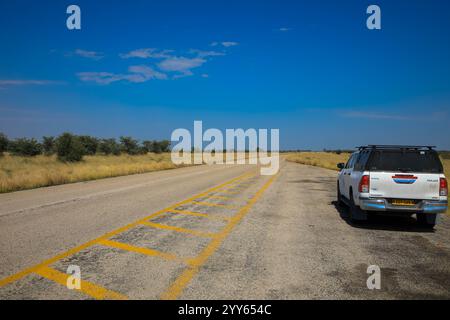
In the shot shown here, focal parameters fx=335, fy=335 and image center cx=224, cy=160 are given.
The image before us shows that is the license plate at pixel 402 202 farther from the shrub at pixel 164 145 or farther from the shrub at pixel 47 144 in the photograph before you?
the shrub at pixel 164 145

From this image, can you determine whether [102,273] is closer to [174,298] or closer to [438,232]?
[174,298]

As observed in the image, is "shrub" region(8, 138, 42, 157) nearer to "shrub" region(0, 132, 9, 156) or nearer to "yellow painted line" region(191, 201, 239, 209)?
"shrub" region(0, 132, 9, 156)

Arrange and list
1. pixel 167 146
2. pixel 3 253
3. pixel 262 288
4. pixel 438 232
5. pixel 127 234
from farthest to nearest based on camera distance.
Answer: pixel 167 146 → pixel 438 232 → pixel 127 234 → pixel 3 253 → pixel 262 288

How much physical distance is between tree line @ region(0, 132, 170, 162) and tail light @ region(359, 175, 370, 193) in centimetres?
3819

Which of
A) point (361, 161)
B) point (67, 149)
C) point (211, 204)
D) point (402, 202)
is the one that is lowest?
point (211, 204)

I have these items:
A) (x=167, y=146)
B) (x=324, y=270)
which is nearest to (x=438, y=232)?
(x=324, y=270)

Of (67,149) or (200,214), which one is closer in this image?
(200,214)

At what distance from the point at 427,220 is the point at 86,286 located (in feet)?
24.9

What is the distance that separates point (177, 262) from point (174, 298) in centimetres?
129

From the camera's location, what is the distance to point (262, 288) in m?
4.23

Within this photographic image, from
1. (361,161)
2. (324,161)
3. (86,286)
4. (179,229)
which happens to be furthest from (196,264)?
(324,161)

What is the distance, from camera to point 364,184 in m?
7.82

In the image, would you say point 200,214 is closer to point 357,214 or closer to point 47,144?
point 357,214
